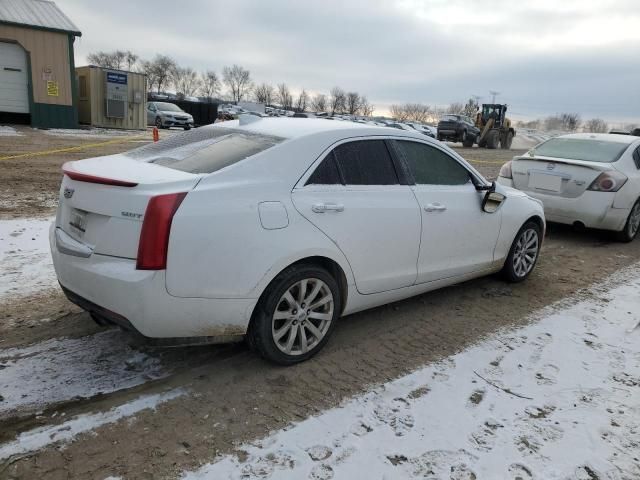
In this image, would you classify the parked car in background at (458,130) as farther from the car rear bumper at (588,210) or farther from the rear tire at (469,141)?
the car rear bumper at (588,210)

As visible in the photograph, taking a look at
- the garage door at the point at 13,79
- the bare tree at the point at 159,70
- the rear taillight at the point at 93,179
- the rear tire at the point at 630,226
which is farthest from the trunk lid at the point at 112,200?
the bare tree at the point at 159,70

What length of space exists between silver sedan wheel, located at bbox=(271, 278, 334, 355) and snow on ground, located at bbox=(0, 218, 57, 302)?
2464 millimetres

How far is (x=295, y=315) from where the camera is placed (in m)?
3.26

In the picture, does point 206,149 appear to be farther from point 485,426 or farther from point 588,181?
point 588,181

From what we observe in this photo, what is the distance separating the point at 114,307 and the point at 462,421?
207cm

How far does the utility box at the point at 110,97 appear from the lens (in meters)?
23.3

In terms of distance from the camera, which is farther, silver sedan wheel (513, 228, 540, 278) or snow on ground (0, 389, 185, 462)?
silver sedan wheel (513, 228, 540, 278)

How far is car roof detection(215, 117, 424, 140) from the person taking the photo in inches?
138

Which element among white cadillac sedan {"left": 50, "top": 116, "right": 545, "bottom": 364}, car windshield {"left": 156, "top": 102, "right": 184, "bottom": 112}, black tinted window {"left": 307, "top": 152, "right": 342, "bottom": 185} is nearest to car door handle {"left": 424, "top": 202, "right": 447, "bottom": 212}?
white cadillac sedan {"left": 50, "top": 116, "right": 545, "bottom": 364}

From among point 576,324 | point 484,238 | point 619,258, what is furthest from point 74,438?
point 619,258

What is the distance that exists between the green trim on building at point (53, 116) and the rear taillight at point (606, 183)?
68.4 feet

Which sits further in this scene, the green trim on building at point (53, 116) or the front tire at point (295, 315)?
the green trim on building at point (53, 116)

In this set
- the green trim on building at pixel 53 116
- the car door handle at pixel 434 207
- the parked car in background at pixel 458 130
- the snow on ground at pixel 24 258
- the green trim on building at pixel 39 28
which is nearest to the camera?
the car door handle at pixel 434 207

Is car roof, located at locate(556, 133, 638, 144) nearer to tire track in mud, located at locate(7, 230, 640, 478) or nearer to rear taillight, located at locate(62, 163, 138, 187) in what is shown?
tire track in mud, located at locate(7, 230, 640, 478)
